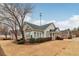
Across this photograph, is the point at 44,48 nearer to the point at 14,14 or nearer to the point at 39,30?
the point at 39,30

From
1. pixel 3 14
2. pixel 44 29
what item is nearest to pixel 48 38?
pixel 44 29

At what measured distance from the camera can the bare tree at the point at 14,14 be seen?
250 centimetres

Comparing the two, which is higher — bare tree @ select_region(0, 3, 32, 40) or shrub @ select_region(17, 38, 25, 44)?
bare tree @ select_region(0, 3, 32, 40)

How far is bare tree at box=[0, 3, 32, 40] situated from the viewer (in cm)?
250

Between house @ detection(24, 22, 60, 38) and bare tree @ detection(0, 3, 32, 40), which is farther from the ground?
bare tree @ detection(0, 3, 32, 40)

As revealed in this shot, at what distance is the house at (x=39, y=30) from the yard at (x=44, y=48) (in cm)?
8

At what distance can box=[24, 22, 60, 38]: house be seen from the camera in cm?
249

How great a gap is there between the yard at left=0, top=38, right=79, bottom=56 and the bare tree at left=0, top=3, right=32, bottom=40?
0.11m

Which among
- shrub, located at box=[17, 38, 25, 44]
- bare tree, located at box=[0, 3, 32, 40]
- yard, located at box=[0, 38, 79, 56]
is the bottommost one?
yard, located at box=[0, 38, 79, 56]

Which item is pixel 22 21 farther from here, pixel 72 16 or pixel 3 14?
pixel 72 16

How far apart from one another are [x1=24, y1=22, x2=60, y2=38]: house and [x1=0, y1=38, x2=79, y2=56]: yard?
8cm

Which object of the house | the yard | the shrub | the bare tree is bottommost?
the yard

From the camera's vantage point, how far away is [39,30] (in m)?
2.51

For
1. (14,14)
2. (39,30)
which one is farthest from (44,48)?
(14,14)
